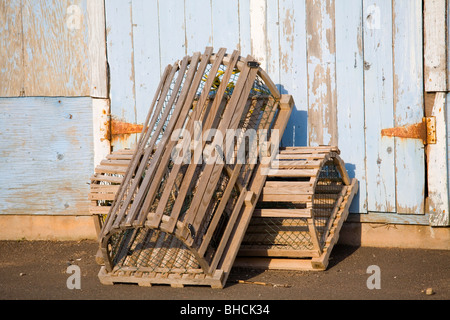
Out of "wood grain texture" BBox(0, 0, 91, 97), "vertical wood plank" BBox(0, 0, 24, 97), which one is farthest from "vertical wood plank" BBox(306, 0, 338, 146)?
"vertical wood plank" BBox(0, 0, 24, 97)

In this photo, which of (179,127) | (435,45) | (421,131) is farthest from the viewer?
(421,131)

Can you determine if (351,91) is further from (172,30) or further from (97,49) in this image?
(97,49)

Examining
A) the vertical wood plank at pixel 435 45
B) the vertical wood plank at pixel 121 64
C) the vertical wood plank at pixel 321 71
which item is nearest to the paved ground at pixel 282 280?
the vertical wood plank at pixel 321 71

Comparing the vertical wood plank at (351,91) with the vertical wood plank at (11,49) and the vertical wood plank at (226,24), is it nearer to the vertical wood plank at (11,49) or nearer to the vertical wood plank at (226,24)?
the vertical wood plank at (226,24)

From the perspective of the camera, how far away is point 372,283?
501 cm

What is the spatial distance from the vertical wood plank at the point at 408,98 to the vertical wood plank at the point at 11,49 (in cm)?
388

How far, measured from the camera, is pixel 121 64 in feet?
21.9

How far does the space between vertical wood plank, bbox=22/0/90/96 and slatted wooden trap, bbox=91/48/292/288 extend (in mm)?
1490

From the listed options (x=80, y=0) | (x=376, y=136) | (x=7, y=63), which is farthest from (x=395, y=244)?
(x=7, y=63)

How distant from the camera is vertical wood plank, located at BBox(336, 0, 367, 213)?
602 centimetres

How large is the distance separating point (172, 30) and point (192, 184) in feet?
6.64

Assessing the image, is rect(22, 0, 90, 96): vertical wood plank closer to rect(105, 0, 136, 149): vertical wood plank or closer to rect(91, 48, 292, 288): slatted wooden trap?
rect(105, 0, 136, 149): vertical wood plank

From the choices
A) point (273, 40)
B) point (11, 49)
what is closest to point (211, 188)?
point (273, 40)
